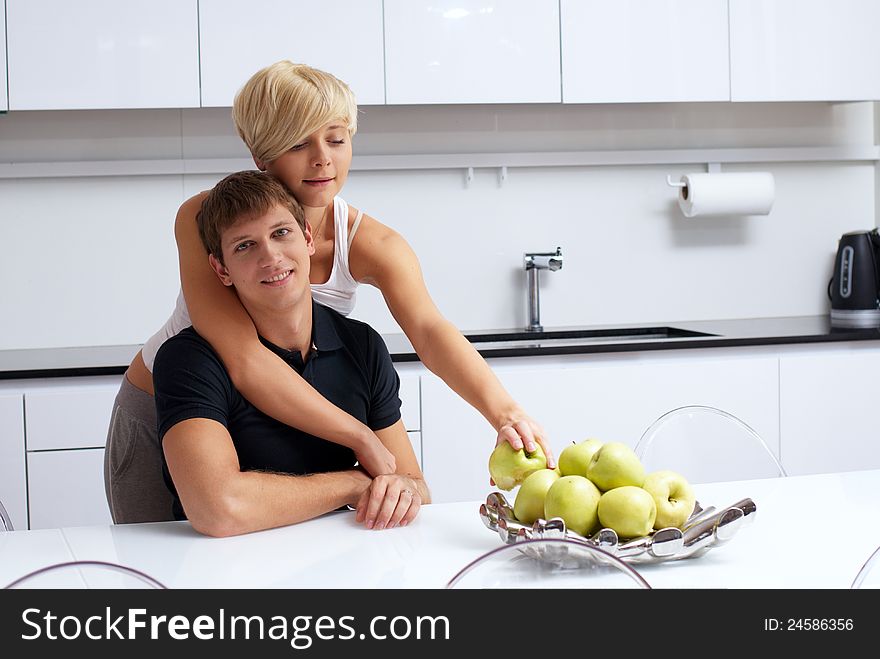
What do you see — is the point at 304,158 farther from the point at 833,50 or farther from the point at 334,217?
the point at 833,50

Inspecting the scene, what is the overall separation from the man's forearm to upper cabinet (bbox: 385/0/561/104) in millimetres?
1715

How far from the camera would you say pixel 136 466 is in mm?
1893

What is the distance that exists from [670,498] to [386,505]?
0.40 meters

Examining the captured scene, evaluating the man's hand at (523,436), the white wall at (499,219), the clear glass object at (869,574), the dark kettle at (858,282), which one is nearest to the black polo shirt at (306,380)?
the man's hand at (523,436)

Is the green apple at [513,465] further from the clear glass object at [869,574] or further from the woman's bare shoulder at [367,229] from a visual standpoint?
the woman's bare shoulder at [367,229]

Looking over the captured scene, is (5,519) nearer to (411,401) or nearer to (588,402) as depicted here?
(411,401)

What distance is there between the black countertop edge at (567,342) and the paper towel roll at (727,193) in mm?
378

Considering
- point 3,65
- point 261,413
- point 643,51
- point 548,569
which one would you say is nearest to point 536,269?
point 643,51

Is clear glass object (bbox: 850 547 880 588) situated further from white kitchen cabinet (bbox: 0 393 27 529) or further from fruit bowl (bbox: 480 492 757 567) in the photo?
white kitchen cabinet (bbox: 0 393 27 529)

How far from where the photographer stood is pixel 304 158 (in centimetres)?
161

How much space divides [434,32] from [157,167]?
3.10 feet

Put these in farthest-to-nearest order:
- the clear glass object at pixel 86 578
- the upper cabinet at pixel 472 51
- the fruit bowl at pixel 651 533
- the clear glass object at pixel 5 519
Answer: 1. the upper cabinet at pixel 472 51
2. the clear glass object at pixel 5 519
3. the fruit bowl at pixel 651 533
4. the clear glass object at pixel 86 578

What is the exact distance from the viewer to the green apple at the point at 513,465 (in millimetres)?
1303
